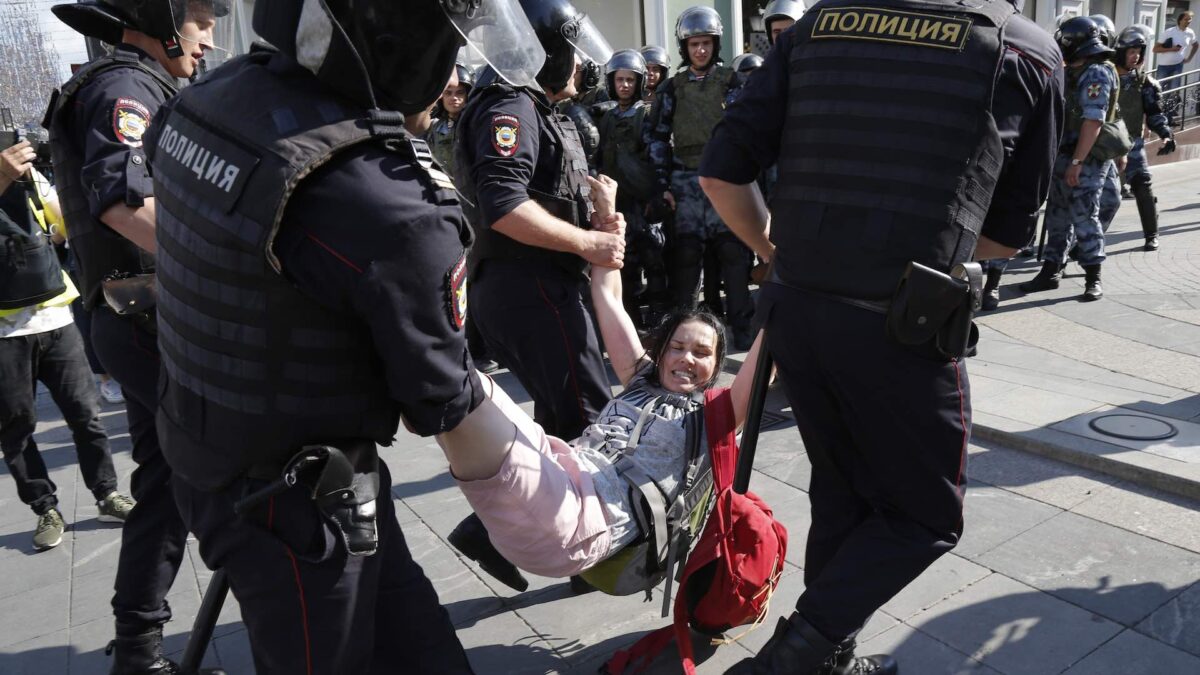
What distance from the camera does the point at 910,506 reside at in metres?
2.12

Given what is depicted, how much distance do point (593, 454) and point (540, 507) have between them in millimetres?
588

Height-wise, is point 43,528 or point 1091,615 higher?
point 1091,615

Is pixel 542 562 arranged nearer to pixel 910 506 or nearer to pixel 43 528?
pixel 910 506

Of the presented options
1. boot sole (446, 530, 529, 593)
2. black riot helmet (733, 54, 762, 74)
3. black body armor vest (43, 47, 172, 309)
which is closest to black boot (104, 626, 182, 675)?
boot sole (446, 530, 529, 593)

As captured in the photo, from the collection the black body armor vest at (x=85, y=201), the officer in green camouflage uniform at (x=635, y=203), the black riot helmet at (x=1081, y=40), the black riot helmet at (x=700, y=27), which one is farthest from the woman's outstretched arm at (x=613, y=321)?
the black riot helmet at (x=1081, y=40)

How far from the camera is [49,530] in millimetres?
3695

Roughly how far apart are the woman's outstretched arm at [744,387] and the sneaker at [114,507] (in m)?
2.86

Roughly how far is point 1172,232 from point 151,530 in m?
9.73

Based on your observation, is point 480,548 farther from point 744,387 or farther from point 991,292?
point 991,292

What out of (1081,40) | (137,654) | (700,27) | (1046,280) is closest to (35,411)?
(137,654)

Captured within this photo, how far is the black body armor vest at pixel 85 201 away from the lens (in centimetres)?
243

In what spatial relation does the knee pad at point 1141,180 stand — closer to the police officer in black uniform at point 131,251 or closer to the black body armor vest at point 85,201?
the police officer in black uniform at point 131,251

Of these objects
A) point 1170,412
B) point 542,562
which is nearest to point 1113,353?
point 1170,412

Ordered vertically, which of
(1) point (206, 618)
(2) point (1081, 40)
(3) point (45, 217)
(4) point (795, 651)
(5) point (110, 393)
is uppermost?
(2) point (1081, 40)
